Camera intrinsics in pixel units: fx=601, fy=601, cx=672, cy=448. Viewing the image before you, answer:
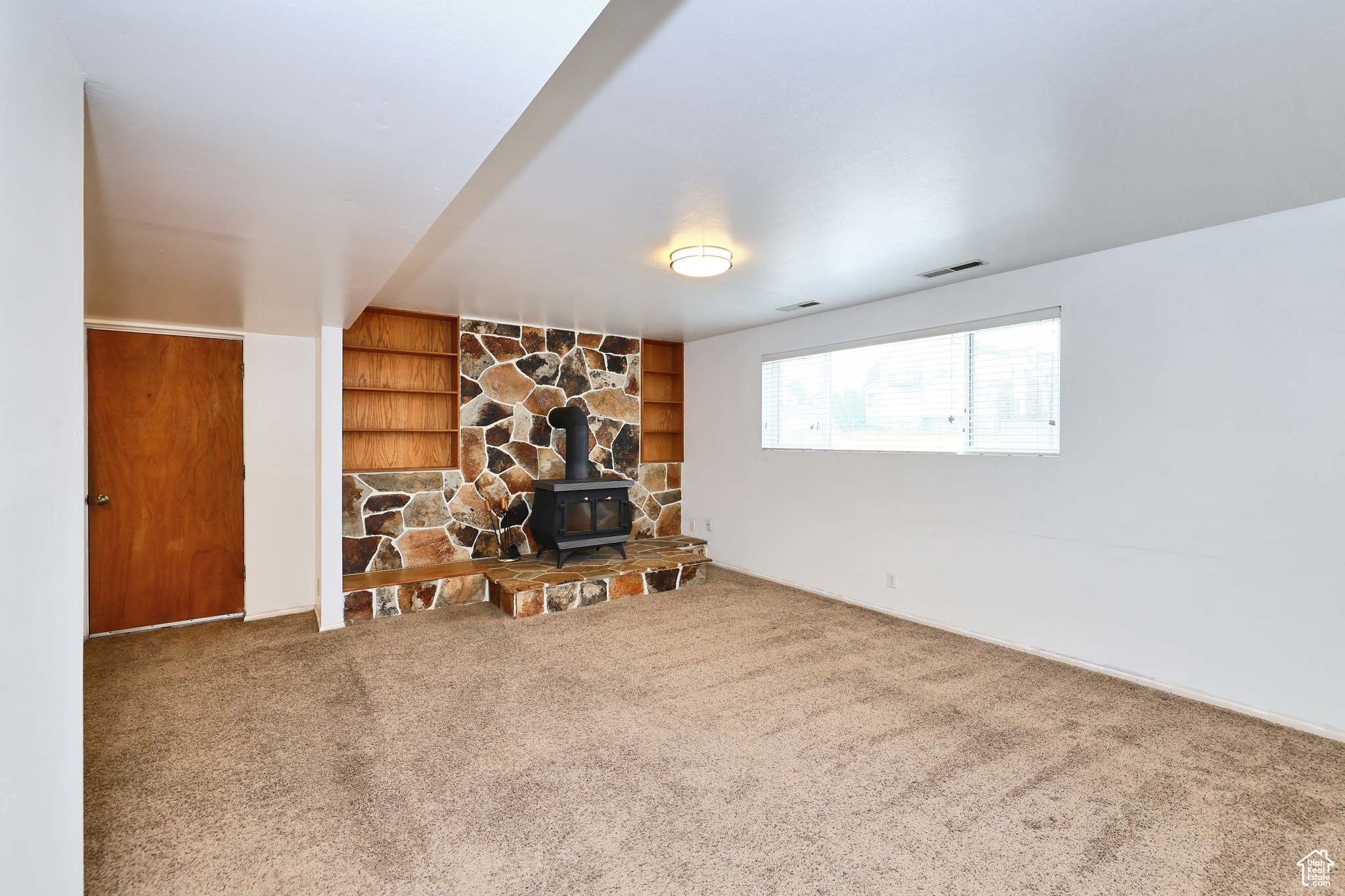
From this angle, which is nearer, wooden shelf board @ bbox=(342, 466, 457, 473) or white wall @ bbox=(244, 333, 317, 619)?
white wall @ bbox=(244, 333, 317, 619)

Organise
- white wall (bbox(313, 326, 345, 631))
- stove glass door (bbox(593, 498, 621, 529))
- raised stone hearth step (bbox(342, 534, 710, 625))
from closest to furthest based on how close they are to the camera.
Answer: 1. white wall (bbox(313, 326, 345, 631))
2. raised stone hearth step (bbox(342, 534, 710, 625))
3. stove glass door (bbox(593, 498, 621, 529))

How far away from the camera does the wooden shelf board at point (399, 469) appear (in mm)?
5027

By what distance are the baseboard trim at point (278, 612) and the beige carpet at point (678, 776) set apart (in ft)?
2.37

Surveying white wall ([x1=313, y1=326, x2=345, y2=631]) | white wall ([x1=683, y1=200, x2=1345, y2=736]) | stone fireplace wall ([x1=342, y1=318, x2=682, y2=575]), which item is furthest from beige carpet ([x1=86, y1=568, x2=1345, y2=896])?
stone fireplace wall ([x1=342, y1=318, x2=682, y2=575])

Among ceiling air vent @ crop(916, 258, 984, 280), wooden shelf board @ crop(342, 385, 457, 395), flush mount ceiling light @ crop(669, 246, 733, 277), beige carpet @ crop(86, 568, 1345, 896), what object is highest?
ceiling air vent @ crop(916, 258, 984, 280)

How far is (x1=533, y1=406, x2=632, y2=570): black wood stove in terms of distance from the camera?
5.27 meters

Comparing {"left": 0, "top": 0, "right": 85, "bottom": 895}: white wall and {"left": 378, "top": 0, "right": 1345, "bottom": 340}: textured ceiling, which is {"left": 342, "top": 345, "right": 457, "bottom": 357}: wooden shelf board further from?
{"left": 0, "top": 0, "right": 85, "bottom": 895}: white wall

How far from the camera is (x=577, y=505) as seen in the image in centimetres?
545

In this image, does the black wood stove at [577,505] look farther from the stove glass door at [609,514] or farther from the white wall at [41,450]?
the white wall at [41,450]

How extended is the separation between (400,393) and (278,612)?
197 cm

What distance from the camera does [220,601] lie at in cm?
456

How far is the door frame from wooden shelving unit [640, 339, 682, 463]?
3.63 metres

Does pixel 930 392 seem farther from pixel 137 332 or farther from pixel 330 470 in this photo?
pixel 137 332

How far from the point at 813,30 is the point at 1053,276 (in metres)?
2.85
